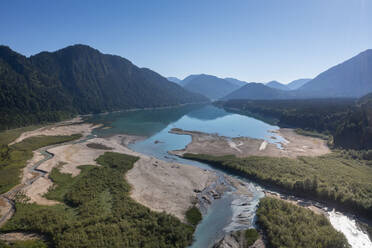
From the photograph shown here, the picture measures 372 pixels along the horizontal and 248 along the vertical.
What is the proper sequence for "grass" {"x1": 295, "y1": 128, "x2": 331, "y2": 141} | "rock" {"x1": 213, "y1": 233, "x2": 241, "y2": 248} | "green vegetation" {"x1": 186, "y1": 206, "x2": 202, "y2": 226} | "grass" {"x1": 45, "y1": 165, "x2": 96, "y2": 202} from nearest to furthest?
"rock" {"x1": 213, "y1": 233, "x2": 241, "y2": 248}
"green vegetation" {"x1": 186, "y1": 206, "x2": 202, "y2": 226}
"grass" {"x1": 45, "y1": 165, "x2": 96, "y2": 202}
"grass" {"x1": 295, "y1": 128, "x2": 331, "y2": 141}

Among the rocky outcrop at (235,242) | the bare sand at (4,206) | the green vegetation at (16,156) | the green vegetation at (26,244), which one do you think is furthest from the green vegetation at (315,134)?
the green vegetation at (16,156)

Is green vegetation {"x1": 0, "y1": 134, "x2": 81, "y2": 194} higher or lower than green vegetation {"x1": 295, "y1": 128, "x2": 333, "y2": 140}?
above

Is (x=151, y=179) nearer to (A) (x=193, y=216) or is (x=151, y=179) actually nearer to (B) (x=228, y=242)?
(A) (x=193, y=216)

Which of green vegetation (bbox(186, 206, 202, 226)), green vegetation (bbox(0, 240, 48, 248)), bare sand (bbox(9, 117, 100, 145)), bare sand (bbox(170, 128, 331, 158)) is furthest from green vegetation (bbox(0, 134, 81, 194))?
bare sand (bbox(170, 128, 331, 158))

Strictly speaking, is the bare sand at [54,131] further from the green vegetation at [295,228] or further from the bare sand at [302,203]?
the green vegetation at [295,228]

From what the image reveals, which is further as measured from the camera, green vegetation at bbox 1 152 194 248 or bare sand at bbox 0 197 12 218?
bare sand at bbox 0 197 12 218

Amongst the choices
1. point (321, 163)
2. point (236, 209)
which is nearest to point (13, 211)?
point (236, 209)

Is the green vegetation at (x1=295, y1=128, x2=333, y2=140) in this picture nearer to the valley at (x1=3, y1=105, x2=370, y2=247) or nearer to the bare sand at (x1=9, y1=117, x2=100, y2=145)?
the valley at (x1=3, y1=105, x2=370, y2=247)

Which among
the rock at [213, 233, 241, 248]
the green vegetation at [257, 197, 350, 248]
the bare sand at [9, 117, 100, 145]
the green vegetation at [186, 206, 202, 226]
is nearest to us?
the green vegetation at [257, 197, 350, 248]
